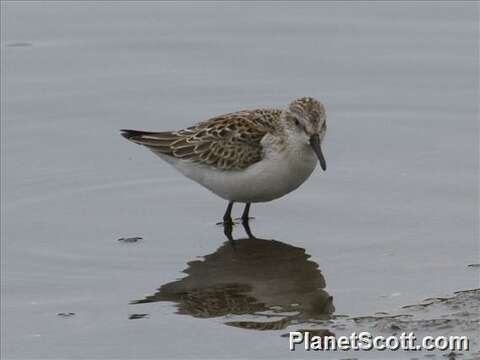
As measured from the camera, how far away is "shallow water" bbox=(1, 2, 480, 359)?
34.9 ft

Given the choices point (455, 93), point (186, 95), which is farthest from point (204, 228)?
point (455, 93)

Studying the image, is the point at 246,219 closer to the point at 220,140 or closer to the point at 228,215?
the point at 228,215

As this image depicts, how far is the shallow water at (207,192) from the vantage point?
10.6 meters

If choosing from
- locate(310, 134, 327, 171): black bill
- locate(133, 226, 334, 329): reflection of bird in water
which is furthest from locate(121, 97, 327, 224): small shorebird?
locate(133, 226, 334, 329): reflection of bird in water

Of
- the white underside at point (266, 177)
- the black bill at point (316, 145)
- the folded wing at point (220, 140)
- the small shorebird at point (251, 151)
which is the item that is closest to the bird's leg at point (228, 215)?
the small shorebird at point (251, 151)

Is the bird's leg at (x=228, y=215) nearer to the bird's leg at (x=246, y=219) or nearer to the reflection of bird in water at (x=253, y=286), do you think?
the bird's leg at (x=246, y=219)

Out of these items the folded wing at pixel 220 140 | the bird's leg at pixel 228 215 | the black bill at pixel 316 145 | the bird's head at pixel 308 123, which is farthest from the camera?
the bird's leg at pixel 228 215

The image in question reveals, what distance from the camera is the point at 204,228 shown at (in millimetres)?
12883

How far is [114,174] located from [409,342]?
557cm

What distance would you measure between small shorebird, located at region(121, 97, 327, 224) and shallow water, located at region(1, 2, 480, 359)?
0.45 m

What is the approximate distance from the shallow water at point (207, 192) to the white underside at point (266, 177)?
41 centimetres

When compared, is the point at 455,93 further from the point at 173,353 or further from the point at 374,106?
the point at 173,353

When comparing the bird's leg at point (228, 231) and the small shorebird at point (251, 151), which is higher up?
the small shorebird at point (251, 151)

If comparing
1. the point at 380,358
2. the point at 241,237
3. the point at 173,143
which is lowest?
the point at 380,358
